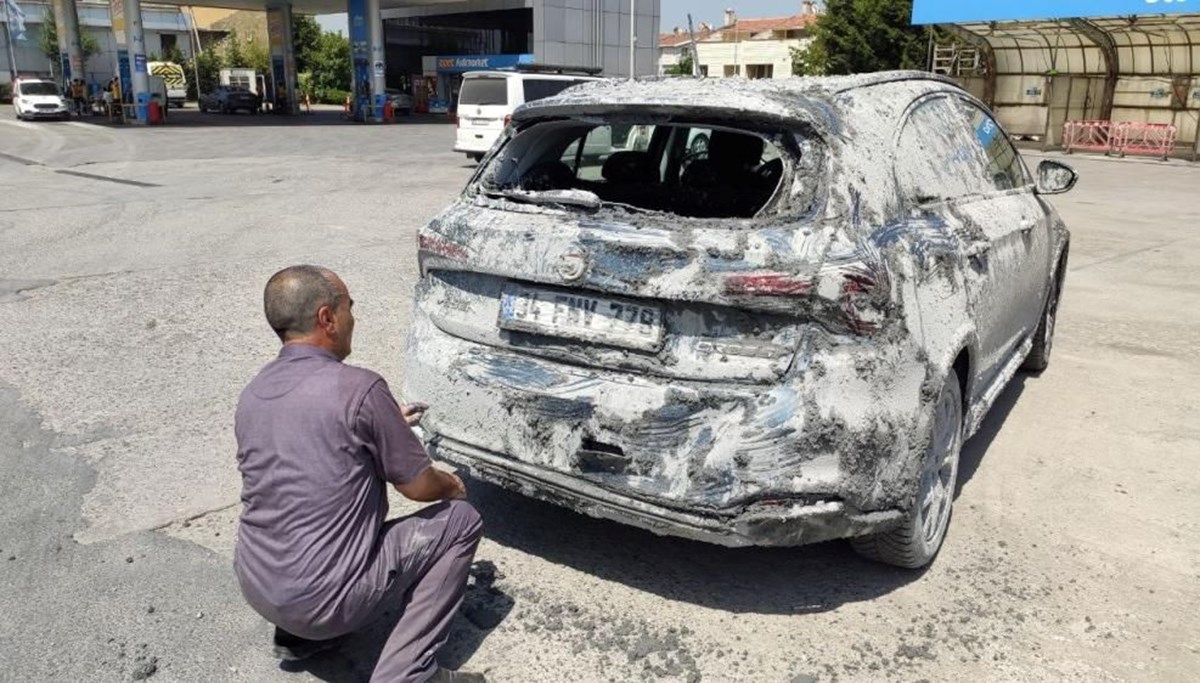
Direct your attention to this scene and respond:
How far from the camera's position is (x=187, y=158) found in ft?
69.3

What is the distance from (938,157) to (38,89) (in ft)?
137

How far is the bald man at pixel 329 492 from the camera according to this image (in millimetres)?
2496

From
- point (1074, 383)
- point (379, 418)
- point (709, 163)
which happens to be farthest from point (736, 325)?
point (1074, 383)

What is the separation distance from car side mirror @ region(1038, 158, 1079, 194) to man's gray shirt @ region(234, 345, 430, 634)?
4.20m

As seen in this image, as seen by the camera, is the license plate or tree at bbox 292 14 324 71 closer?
the license plate

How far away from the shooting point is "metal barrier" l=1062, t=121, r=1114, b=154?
2775cm

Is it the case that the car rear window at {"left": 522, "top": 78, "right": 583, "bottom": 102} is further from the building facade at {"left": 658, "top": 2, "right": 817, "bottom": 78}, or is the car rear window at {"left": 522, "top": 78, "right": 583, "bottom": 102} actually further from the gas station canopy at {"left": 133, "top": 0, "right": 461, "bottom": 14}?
the building facade at {"left": 658, "top": 2, "right": 817, "bottom": 78}

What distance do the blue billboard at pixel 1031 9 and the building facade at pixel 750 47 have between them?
122 ft

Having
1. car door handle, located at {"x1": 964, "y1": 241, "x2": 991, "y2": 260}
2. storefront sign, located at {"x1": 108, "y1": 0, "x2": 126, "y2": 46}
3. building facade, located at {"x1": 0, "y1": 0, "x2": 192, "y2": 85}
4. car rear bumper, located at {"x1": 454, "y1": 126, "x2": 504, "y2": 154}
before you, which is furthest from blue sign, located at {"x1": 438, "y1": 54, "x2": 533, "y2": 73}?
car door handle, located at {"x1": 964, "y1": 241, "x2": 991, "y2": 260}

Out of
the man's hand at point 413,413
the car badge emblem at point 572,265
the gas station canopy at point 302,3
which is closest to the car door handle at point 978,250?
the car badge emblem at point 572,265

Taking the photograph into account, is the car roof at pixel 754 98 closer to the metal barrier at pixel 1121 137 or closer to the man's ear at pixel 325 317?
the man's ear at pixel 325 317

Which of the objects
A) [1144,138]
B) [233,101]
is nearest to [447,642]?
[1144,138]

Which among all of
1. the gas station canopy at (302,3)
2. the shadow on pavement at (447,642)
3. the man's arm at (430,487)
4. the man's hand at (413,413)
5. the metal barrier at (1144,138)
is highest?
the gas station canopy at (302,3)

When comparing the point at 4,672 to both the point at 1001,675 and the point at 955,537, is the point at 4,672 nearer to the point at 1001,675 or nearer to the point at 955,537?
the point at 1001,675
